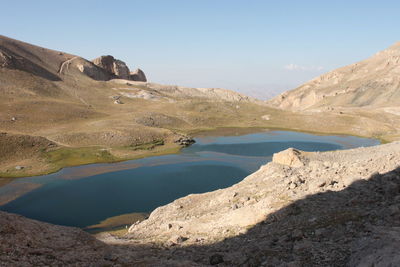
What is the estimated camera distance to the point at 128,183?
6097 cm

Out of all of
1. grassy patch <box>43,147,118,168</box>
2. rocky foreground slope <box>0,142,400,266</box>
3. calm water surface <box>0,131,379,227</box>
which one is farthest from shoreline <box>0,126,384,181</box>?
rocky foreground slope <box>0,142,400,266</box>

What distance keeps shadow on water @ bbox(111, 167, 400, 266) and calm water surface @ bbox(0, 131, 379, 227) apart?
28073 mm

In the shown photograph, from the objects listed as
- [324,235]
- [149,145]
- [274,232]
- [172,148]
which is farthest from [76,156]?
[324,235]

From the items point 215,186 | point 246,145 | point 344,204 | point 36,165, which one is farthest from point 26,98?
point 344,204

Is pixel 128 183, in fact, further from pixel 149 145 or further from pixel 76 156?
pixel 149 145

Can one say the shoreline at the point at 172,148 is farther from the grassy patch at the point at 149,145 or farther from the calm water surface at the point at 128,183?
the calm water surface at the point at 128,183

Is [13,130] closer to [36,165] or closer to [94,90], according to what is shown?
[36,165]

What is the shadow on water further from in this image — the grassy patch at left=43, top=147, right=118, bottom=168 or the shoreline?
the grassy patch at left=43, top=147, right=118, bottom=168

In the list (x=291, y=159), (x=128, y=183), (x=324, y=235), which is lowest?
(x=128, y=183)

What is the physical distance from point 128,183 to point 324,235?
49070 mm

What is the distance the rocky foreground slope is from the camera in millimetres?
15430

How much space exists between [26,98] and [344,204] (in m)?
131

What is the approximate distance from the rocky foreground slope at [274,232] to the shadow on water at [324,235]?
55 millimetres

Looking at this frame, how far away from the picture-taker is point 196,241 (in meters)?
23.2
